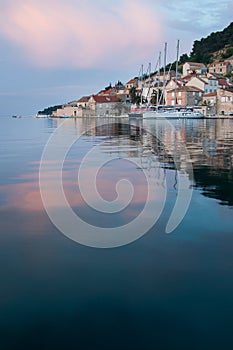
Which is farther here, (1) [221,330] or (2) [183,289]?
(2) [183,289]

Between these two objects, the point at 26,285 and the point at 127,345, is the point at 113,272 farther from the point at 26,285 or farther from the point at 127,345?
the point at 127,345

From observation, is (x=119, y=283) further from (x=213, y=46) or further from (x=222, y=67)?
(x=213, y=46)

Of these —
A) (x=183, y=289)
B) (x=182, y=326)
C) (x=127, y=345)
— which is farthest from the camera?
(x=183, y=289)

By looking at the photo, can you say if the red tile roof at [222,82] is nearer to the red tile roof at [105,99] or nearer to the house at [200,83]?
the house at [200,83]

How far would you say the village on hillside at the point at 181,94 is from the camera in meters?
75.4

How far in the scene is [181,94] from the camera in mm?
77375

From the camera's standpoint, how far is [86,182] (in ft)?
31.2

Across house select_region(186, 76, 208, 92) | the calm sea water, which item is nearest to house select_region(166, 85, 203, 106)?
house select_region(186, 76, 208, 92)

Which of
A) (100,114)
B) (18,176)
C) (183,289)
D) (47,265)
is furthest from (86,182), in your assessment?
(100,114)

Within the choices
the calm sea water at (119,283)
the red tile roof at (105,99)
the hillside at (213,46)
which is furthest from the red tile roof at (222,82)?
the calm sea water at (119,283)

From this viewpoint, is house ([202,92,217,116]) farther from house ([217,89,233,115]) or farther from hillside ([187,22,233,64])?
hillside ([187,22,233,64])

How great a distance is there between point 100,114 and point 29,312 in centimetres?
10029

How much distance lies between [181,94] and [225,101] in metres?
8.77

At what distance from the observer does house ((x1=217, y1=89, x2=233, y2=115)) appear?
73.6 meters
